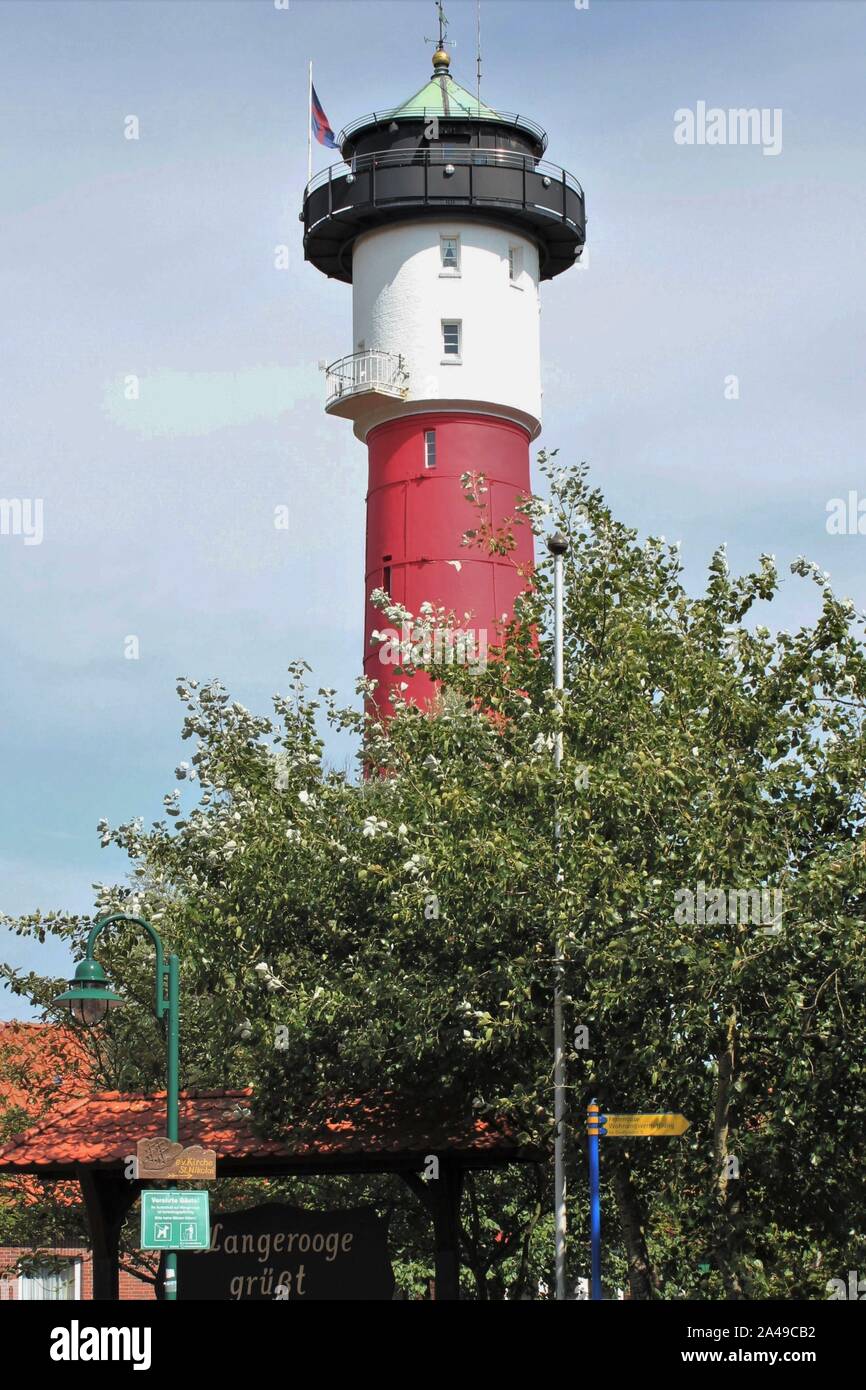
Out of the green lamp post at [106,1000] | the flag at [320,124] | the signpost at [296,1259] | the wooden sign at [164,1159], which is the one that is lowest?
the signpost at [296,1259]

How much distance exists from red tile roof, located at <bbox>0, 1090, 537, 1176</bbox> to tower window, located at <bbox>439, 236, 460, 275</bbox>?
27.8m

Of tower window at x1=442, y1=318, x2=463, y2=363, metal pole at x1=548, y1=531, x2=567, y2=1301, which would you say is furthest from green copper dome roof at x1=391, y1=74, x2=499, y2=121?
metal pole at x1=548, y1=531, x2=567, y2=1301

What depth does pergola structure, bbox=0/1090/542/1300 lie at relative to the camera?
2255cm

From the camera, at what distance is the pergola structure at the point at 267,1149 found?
2255 centimetres

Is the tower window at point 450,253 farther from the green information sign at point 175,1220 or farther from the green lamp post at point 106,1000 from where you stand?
the green information sign at point 175,1220

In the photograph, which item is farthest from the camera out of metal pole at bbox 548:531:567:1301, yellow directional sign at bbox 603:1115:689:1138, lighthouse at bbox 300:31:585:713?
lighthouse at bbox 300:31:585:713

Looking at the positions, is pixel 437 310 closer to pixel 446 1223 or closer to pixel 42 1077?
pixel 42 1077

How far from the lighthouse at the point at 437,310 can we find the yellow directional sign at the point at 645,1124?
27.7m

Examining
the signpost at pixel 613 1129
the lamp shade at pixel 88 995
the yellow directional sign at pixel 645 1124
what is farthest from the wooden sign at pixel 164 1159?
the yellow directional sign at pixel 645 1124

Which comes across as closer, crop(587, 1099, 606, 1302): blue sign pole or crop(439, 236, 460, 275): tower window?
crop(587, 1099, 606, 1302): blue sign pole

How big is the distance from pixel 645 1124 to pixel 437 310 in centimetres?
3208

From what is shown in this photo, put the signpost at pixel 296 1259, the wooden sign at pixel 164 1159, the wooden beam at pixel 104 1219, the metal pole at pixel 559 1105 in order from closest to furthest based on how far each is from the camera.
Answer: the wooden sign at pixel 164 1159 < the metal pole at pixel 559 1105 < the signpost at pixel 296 1259 < the wooden beam at pixel 104 1219

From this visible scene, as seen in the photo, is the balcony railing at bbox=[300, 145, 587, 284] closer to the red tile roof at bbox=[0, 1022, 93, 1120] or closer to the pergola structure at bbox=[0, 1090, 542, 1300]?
the red tile roof at bbox=[0, 1022, 93, 1120]

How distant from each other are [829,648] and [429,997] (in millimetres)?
5714
